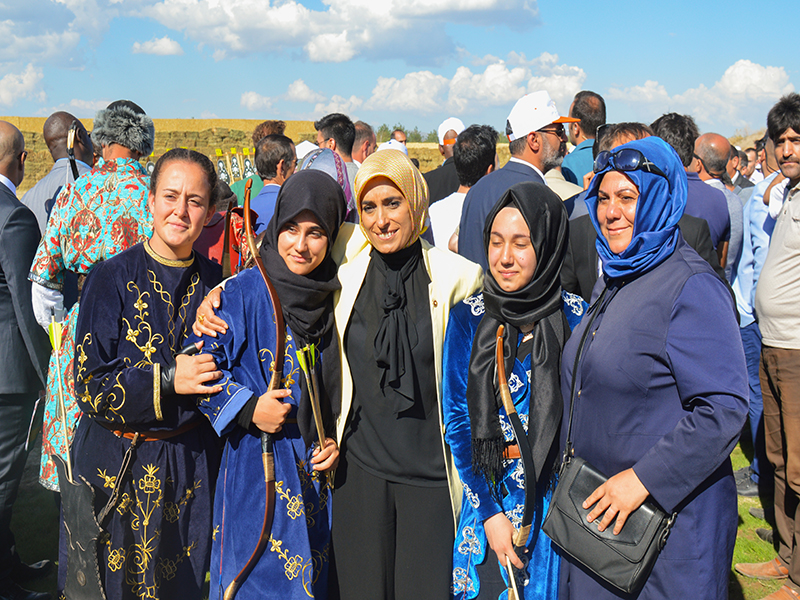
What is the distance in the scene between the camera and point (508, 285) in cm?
237

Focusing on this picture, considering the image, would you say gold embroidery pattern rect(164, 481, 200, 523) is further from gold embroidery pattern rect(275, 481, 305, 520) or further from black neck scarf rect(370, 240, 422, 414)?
black neck scarf rect(370, 240, 422, 414)

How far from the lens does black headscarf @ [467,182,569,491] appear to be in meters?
2.29

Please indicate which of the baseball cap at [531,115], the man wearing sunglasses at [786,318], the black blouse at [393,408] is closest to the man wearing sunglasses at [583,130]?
the baseball cap at [531,115]

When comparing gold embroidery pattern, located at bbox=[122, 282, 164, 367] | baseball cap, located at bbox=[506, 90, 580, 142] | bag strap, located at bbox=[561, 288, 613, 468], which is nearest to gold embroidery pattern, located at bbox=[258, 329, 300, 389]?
gold embroidery pattern, located at bbox=[122, 282, 164, 367]

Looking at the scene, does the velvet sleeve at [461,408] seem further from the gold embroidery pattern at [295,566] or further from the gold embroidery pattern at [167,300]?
the gold embroidery pattern at [167,300]

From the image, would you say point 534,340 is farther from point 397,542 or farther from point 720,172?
point 720,172

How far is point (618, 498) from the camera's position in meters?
1.95

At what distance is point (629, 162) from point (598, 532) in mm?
1232

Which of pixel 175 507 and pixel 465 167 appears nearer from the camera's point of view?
pixel 175 507

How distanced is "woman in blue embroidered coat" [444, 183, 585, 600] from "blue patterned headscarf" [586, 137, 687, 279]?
0.36 meters

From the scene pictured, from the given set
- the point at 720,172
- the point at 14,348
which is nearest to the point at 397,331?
the point at 14,348

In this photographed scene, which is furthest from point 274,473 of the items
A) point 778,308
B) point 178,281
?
point 778,308

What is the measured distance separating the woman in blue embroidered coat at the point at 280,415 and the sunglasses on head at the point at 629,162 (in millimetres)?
1097

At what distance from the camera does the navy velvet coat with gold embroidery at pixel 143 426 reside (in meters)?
2.38
